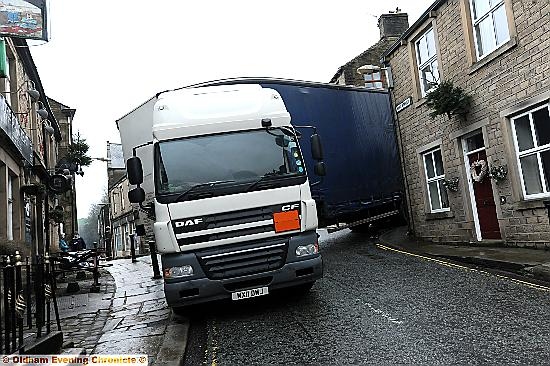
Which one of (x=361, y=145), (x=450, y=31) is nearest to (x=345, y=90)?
(x=361, y=145)

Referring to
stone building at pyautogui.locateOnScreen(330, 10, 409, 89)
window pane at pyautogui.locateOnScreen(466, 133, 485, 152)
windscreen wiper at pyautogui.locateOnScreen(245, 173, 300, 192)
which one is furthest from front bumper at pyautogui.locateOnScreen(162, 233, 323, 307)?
stone building at pyautogui.locateOnScreen(330, 10, 409, 89)

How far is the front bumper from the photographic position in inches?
247

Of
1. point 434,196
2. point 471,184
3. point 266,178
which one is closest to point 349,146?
point 434,196

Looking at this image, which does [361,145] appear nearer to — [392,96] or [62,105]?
[392,96]

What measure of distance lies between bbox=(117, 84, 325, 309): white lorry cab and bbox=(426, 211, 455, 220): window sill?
6.78m

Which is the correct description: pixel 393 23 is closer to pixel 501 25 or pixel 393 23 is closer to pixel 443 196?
pixel 443 196

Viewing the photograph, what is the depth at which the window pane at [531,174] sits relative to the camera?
9.57 m

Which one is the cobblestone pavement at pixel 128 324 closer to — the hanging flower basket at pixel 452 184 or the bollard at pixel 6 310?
the bollard at pixel 6 310

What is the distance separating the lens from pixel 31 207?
13648 mm

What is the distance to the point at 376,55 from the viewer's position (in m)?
25.0

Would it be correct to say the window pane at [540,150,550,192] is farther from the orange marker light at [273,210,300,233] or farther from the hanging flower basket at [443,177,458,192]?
the orange marker light at [273,210,300,233]

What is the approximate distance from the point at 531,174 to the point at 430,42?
489cm

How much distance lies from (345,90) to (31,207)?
380 inches

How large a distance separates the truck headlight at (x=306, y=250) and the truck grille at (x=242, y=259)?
194 mm
